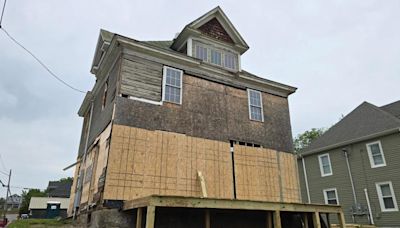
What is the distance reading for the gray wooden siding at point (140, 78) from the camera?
9906 millimetres

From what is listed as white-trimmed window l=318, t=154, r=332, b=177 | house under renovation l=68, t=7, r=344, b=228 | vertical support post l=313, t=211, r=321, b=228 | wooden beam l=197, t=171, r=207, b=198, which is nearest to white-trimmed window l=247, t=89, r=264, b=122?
house under renovation l=68, t=7, r=344, b=228

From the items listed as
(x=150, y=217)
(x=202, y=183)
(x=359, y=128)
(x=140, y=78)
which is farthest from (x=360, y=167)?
(x=150, y=217)

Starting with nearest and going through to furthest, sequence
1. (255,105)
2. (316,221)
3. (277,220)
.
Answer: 1. (277,220)
2. (316,221)
3. (255,105)

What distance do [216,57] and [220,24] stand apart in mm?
1793

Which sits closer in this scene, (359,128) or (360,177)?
(360,177)

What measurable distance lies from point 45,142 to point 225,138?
30.3 m

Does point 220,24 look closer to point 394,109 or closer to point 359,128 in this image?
point 359,128

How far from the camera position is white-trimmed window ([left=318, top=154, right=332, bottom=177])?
64.2ft

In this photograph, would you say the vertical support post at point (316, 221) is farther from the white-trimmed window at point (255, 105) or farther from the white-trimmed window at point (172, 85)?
the white-trimmed window at point (172, 85)

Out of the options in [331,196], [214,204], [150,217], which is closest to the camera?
[150,217]

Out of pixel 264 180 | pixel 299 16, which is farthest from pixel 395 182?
pixel 299 16

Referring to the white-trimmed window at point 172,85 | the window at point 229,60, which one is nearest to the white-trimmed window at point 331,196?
the window at point 229,60

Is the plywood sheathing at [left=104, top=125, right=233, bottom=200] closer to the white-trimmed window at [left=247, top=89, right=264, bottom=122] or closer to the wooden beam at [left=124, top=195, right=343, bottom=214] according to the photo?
the wooden beam at [left=124, top=195, right=343, bottom=214]

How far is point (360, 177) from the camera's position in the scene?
17.4m
